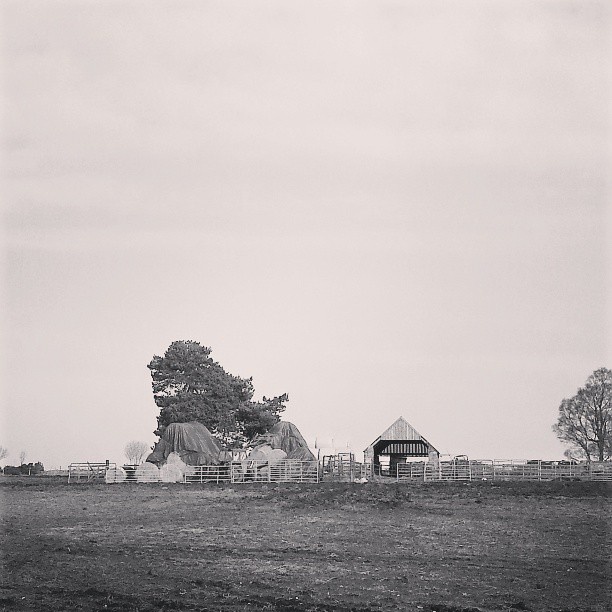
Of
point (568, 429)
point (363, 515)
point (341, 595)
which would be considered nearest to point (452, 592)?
point (341, 595)

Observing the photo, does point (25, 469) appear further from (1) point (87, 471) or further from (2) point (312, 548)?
(2) point (312, 548)

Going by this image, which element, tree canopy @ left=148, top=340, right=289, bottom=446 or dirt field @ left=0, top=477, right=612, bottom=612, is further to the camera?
tree canopy @ left=148, top=340, right=289, bottom=446

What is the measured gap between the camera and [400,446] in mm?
73312

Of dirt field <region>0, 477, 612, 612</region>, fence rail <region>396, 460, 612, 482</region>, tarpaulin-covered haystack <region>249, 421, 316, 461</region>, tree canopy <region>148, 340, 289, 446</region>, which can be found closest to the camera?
dirt field <region>0, 477, 612, 612</region>

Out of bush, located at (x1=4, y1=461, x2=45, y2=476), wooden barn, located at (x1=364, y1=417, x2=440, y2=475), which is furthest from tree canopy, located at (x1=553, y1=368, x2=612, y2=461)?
bush, located at (x1=4, y1=461, x2=45, y2=476)

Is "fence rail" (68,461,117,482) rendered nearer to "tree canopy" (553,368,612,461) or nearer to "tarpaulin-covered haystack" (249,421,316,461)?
"tarpaulin-covered haystack" (249,421,316,461)

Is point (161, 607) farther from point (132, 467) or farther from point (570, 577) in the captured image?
point (132, 467)

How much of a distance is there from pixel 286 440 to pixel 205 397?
10049 mm

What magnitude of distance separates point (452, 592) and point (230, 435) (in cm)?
5509

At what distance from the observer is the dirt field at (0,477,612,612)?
3033 centimetres

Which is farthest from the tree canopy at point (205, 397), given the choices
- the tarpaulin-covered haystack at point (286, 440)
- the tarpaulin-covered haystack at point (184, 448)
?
the tarpaulin-covered haystack at point (184, 448)

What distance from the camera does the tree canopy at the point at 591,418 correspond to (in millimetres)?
87125

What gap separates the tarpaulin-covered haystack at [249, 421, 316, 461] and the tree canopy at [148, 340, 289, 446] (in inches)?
131

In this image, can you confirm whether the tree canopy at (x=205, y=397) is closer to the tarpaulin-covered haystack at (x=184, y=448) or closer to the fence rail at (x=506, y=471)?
the tarpaulin-covered haystack at (x=184, y=448)
